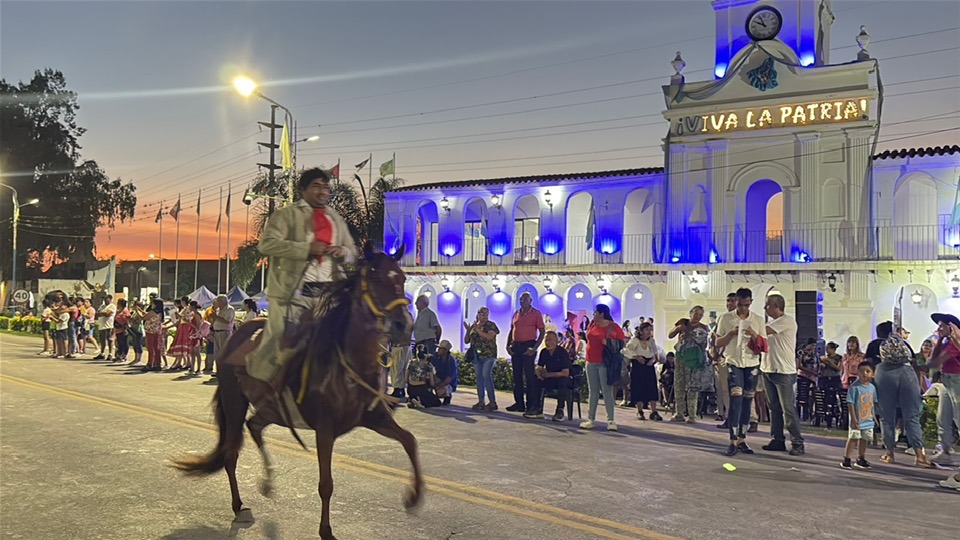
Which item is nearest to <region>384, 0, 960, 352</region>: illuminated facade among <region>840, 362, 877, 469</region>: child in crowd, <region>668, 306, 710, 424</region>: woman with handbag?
<region>668, 306, 710, 424</region>: woman with handbag

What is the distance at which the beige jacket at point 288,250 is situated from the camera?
5.62 metres

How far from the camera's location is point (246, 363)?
19.6 feet

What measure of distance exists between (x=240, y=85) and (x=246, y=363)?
16.3 meters

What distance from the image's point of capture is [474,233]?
3027 centimetres

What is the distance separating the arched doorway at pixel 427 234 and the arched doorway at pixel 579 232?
19.9ft

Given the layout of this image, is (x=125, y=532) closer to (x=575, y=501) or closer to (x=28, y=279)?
(x=575, y=501)

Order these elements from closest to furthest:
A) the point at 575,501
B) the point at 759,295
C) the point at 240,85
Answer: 1. the point at 575,501
2. the point at 240,85
3. the point at 759,295

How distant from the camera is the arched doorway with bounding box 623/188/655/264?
25.5 metres

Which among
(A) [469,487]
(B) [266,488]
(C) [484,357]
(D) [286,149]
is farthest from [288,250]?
(D) [286,149]

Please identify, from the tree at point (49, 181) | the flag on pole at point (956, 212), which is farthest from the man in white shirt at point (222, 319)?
the tree at point (49, 181)

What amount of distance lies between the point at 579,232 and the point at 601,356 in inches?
674

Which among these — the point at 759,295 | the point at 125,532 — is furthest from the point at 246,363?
the point at 759,295

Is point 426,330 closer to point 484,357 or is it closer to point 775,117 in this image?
point 484,357

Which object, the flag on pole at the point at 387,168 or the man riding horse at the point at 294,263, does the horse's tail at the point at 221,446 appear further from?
the flag on pole at the point at 387,168
